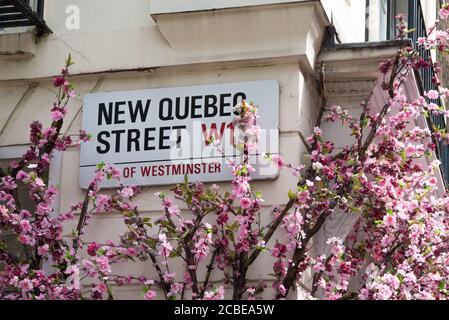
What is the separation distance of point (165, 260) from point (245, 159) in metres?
0.98

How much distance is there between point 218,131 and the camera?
9.45 metres

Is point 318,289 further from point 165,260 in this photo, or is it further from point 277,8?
point 277,8

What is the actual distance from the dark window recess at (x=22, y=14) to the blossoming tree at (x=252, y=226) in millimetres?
659

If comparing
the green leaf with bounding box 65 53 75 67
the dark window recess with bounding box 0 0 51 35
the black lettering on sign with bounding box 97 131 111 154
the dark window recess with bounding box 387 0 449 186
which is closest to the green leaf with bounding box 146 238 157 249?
the black lettering on sign with bounding box 97 131 111 154

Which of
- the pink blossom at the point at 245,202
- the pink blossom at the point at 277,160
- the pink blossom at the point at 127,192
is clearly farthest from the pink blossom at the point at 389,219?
the pink blossom at the point at 127,192

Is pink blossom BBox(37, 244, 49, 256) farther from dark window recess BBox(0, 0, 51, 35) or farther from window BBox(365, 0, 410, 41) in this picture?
window BBox(365, 0, 410, 41)

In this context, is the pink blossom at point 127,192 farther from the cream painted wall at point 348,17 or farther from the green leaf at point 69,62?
the cream painted wall at point 348,17

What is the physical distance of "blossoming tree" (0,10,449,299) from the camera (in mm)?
8828

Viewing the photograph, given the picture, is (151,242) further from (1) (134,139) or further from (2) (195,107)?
(2) (195,107)

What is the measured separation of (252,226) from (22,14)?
253 centimetres

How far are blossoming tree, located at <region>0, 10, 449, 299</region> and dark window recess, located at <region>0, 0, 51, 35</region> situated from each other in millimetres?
659

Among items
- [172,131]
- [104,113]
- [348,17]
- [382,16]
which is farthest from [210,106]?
[382,16]

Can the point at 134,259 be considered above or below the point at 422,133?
below

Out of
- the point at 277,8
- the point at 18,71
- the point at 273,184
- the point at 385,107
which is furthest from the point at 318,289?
the point at 18,71
